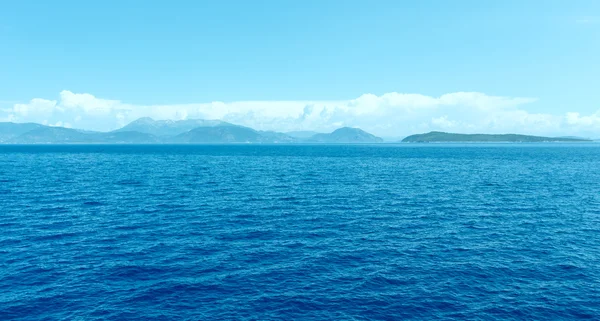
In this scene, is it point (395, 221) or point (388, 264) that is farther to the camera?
point (395, 221)

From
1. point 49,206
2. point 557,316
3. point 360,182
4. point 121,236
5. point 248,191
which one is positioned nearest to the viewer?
point 557,316

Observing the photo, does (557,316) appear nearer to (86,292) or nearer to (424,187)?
(86,292)

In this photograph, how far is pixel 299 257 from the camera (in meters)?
44.1

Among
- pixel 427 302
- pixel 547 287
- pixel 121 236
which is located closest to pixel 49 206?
pixel 121 236

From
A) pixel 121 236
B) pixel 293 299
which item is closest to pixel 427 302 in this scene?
pixel 293 299

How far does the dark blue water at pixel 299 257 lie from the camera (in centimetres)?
3234

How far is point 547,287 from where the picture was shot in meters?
35.8

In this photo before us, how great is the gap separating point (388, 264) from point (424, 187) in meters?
63.1

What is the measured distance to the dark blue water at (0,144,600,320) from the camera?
3234 cm

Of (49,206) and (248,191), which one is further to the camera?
(248,191)

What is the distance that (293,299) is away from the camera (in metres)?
33.8

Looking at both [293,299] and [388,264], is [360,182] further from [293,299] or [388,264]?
[293,299]

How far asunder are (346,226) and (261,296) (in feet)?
88.9

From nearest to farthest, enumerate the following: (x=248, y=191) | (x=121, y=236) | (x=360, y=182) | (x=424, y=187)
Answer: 1. (x=121, y=236)
2. (x=248, y=191)
3. (x=424, y=187)
4. (x=360, y=182)
